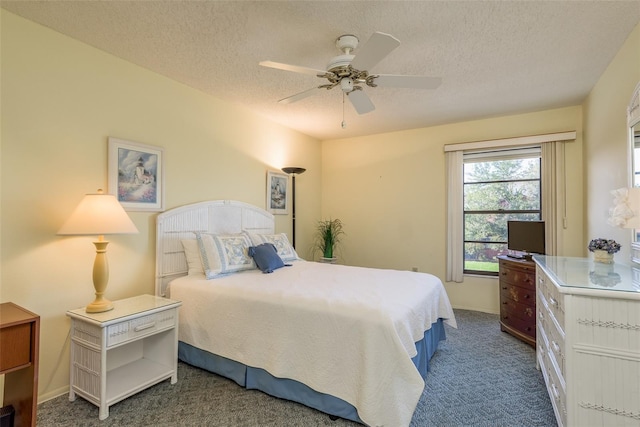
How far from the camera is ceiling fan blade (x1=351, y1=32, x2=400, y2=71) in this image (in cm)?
173

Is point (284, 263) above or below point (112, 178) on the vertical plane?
below

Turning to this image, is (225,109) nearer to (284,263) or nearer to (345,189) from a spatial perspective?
(284,263)

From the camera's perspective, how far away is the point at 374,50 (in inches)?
74.3

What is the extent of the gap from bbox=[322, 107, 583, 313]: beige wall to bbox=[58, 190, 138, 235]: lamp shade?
11.9 ft

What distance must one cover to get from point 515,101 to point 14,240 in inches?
192

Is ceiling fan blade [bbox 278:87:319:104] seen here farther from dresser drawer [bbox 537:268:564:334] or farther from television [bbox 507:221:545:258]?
television [bbox 507:221:545:258]

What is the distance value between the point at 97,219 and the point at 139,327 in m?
0.83

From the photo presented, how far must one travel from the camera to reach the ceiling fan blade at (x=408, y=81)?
86.3 inches

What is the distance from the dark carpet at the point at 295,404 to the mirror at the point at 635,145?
124 centimetres

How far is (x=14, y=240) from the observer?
2148mm

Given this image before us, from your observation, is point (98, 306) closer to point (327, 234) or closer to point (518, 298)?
point (327, 234)

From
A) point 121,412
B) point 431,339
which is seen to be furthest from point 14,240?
point 431,339

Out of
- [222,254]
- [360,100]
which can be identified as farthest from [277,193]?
[360,100]

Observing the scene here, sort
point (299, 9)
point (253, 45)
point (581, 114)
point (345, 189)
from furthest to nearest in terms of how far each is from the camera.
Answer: point (345, 189) → point (581, 114) → point (253, 45) → point (299, 9)
